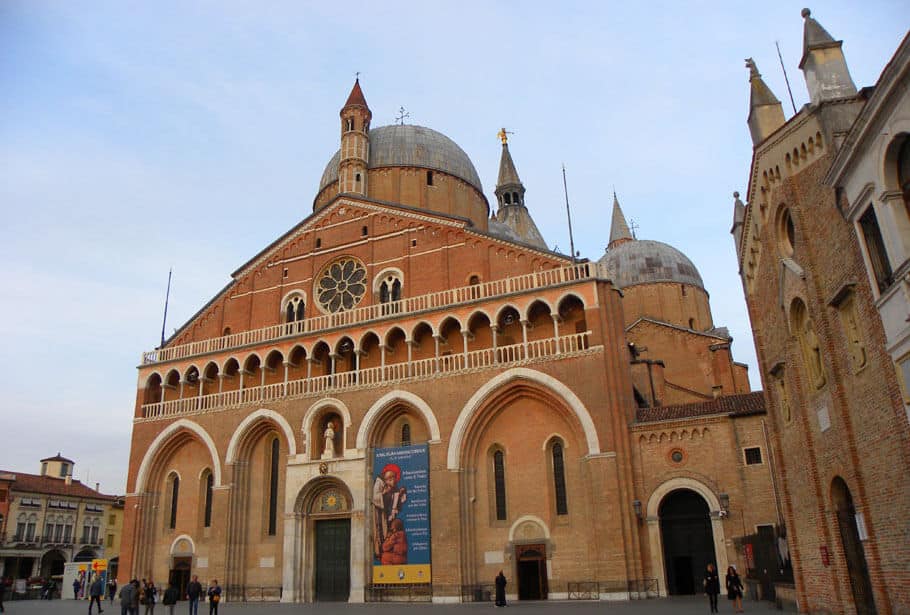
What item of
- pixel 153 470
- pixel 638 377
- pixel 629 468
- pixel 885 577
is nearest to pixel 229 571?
pixel 153 470

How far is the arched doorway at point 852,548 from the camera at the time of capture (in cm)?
1160

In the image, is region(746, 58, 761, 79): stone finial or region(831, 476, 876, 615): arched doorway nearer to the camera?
region(831, 476, 876, 615): arched doorway

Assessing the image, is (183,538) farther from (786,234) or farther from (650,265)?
(650,265)

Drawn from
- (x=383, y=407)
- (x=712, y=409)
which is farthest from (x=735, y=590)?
(x=383, y=407)

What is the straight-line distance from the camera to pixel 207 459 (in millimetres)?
29656

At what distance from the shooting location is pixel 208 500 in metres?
29.3

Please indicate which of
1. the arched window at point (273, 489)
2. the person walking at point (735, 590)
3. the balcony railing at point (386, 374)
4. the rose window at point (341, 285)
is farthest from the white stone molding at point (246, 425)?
the person walking at point (735, 590)

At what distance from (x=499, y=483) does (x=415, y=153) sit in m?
19.2

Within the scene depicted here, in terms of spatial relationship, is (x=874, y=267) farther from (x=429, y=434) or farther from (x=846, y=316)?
(x=429, y=434)

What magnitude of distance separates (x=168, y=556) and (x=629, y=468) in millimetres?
19282

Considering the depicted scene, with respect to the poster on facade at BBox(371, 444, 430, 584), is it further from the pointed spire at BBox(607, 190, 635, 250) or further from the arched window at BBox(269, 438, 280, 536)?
the pointed spire at BBox(607, 190, 635, 250)

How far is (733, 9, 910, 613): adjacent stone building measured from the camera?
9797mm

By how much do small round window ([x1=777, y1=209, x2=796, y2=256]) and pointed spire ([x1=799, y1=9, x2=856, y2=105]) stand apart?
93.2 inches

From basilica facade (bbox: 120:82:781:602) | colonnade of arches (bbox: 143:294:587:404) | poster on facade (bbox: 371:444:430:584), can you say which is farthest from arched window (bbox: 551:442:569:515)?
poster on facade (bbox: 371:444:430:584)
